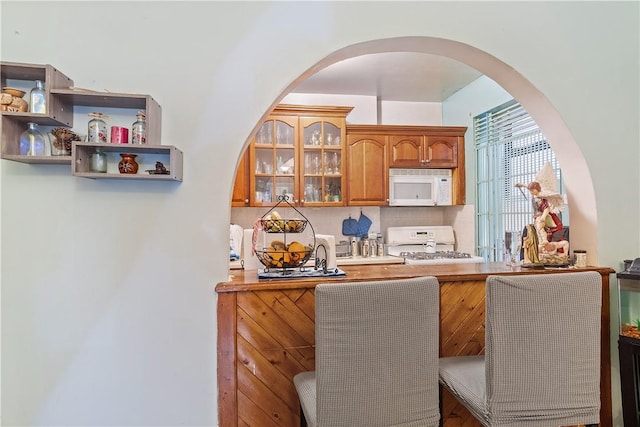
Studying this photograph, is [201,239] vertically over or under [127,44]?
under

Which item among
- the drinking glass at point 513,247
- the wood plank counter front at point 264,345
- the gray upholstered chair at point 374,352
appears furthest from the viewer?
the drinking glass at point 513,247

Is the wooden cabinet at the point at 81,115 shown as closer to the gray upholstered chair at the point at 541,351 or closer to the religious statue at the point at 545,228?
the gray upholstered chair at the point at 541,351

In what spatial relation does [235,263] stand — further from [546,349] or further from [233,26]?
[546,349]

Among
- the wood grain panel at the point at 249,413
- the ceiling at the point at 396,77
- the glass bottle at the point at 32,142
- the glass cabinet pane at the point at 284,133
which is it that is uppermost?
the ceiling at the point at 396,77

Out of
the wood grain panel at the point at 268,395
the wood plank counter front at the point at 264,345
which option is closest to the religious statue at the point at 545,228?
the wood plank counter front at the point at 264,345

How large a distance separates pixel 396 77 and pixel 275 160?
147 cm

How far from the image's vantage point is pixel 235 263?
3.11m

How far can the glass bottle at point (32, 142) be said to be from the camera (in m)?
1.38

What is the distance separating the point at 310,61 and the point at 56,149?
1.10 meters

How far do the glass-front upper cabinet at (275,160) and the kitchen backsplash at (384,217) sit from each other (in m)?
0.22

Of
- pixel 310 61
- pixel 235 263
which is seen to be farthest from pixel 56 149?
pixel 235 263

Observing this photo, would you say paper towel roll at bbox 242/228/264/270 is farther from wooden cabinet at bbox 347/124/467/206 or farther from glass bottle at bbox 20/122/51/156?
wooden cabinet at bbox 347/124/467/206

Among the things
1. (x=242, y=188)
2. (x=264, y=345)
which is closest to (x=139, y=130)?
(x=264, y=345)

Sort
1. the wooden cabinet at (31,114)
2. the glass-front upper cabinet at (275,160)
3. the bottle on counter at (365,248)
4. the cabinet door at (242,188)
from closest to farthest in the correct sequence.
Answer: the wooden cabinet at (31,114) < the cabinet door at (242,188) < the glass-front upper cabinet at (275,160) < the bottle on counter at (365,248)
